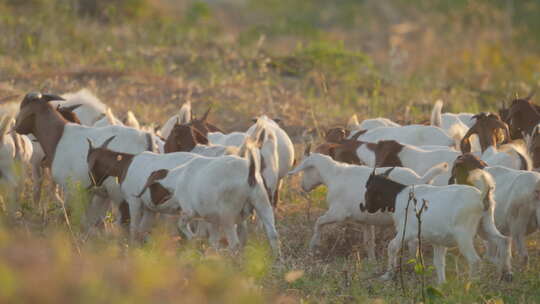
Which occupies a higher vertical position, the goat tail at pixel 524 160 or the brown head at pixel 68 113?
the brown head at pixel 68 113

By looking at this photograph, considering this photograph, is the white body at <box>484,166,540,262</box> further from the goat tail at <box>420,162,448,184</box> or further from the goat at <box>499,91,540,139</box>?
the goat at <box>499,91,540,139</box>

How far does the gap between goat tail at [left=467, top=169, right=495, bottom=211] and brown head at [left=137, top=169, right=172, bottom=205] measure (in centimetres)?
270

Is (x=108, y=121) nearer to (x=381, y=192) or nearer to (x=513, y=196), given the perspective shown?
(x=381, y=192)

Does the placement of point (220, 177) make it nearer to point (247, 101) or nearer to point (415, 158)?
point (415, 158)

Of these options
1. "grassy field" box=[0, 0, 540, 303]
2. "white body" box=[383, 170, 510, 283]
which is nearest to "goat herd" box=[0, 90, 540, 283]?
"white body" box=[383, 170, 510, 283]

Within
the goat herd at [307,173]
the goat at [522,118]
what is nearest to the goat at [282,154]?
the goat herd at [307,173]

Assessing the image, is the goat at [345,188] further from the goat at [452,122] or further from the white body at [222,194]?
the goat at [452,122]

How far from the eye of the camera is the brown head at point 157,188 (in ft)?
27.8

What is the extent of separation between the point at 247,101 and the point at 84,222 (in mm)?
5844

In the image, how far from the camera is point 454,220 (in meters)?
7.44

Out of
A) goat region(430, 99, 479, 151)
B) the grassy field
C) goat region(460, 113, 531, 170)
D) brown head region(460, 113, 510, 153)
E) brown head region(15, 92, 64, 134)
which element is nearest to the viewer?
the grassy field

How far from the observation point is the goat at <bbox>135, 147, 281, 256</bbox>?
314 inches

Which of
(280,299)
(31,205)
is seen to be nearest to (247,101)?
(31,205)

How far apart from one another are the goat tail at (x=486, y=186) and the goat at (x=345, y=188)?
0.74 meters
